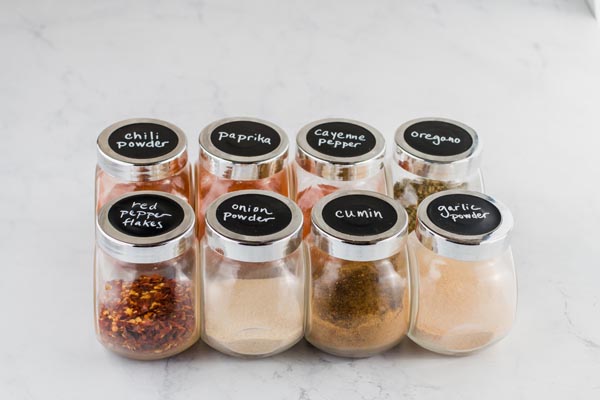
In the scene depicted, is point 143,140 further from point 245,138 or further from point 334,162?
point 334,162

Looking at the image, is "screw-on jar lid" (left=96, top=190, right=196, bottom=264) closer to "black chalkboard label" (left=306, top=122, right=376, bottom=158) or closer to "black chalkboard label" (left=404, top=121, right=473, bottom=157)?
"black chalkboard label" (left=306, top=122, right=376, bottom=158)

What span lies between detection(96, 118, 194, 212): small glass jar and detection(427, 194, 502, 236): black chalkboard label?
43 cm

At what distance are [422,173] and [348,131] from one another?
0.47 ft

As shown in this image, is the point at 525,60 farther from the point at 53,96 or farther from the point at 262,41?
the point at 53,96

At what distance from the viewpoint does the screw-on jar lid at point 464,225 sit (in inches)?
59.6

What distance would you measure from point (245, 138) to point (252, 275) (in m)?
0.32

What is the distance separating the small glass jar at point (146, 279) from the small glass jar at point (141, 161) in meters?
0.13

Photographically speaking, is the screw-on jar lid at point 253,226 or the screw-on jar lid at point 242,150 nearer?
the screw-on jar lid at point 253,226

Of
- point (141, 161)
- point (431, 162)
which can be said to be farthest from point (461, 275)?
point (141, 161)

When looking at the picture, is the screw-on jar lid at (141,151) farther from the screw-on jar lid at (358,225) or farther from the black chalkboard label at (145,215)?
the screw-on jar lid at (358,225)

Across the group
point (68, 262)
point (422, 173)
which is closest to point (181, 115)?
point (68, 262)

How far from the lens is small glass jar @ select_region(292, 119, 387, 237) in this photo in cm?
171

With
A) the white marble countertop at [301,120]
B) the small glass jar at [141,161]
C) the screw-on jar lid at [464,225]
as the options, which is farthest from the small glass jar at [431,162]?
the small glass jar at [141,161]

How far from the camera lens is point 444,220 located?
61.1 inches
